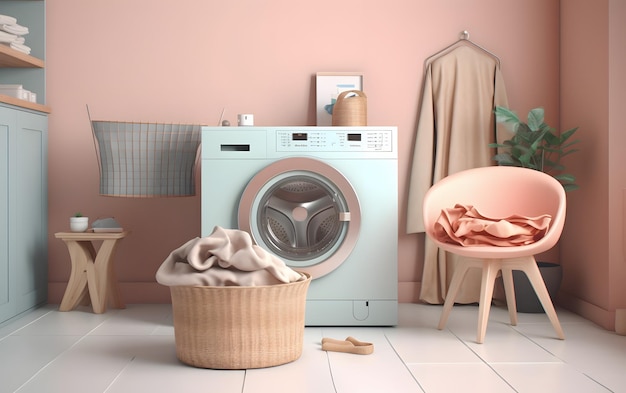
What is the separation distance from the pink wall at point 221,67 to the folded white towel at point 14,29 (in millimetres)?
259

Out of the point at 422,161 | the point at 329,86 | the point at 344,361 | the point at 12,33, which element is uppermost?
the point at 12,33

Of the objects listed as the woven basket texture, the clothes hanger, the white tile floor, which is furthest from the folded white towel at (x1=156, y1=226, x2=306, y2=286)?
the clothes hanger

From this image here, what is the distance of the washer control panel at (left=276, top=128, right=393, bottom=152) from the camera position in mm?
3244

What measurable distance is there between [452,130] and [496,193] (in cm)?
66

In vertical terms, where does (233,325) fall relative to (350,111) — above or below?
below

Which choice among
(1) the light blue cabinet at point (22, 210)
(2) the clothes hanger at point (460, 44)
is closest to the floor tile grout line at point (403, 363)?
(2) the clothes hanger at point (460, 44)

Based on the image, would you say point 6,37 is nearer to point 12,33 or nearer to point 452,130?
point 12,33

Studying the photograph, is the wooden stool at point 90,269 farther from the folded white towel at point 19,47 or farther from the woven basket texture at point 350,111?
the woven basket texture at point 350,111

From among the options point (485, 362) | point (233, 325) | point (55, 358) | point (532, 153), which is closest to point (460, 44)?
point (532, 153)

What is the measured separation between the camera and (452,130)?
3816mm

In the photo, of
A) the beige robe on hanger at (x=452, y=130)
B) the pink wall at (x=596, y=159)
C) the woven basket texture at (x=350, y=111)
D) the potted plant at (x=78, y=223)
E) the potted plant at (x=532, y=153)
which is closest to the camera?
the pink wall at (x=596, y=159)

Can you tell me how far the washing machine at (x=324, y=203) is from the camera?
127 inches

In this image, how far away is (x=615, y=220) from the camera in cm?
321

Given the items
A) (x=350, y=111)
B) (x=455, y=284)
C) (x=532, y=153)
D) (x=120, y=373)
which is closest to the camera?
(x=120, y=373)
